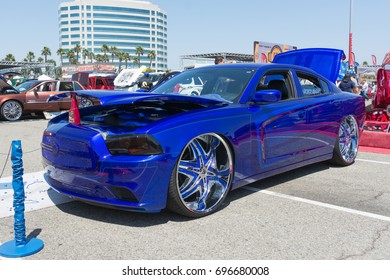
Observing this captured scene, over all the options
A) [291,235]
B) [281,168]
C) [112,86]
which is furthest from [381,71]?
[112,86]

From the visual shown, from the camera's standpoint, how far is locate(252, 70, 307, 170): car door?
13.8ft

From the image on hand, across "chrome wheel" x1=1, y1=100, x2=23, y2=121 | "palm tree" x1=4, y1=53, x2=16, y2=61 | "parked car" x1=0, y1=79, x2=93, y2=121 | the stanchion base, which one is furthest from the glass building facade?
the stanchion base

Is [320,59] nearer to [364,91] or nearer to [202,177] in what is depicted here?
[202,177]

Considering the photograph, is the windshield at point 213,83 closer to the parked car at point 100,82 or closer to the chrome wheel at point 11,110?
the chrome wheel at point 11,110

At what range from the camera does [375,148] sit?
7.78 m

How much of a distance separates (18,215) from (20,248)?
9.5 inches

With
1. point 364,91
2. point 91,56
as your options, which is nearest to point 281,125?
point 364,91

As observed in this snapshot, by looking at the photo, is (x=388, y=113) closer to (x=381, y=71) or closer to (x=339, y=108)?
(x=381, y=71)

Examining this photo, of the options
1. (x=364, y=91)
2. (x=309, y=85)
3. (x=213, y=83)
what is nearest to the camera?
(x=213, y=83)

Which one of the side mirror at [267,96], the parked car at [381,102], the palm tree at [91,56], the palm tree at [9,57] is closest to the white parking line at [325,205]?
the side mirror at [267,96]

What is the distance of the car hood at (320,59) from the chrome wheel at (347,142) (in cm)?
140

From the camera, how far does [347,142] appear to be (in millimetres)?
5969
